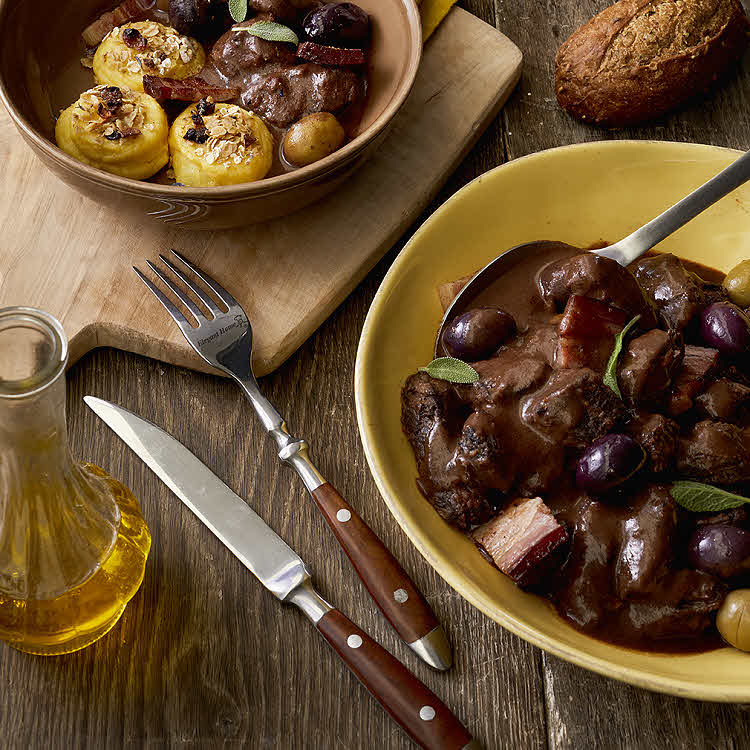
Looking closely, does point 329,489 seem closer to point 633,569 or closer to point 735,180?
point 633,569

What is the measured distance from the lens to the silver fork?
1.95 meters

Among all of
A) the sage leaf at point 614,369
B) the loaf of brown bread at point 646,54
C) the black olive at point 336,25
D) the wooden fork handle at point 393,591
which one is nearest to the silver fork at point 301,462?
the wooden fork handle at point 393,591

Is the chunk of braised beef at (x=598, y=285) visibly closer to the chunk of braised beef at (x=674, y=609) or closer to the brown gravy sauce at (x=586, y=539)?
the brown gravy sauce at (x=586, y=539)

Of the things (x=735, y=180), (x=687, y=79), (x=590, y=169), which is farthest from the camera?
(x=687, y=79)

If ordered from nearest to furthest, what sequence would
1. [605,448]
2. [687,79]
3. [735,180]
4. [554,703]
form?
[605,448]
[554,703]
[735,180]
[687,79]

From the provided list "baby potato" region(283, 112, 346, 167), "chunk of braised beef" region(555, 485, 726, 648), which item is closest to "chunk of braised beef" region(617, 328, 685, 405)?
"chunk of braised beef" region(555, 485, 726, 648)

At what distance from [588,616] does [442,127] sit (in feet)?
4.94

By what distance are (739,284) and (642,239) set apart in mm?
256

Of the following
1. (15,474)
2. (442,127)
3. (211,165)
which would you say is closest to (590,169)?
(442,127)

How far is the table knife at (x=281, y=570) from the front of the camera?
1.82 m

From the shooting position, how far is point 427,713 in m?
1.81

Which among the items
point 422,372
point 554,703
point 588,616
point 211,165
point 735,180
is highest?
point 211,165

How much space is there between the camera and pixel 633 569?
177 centimetres

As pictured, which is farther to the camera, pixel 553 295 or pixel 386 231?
pixel 386 231
